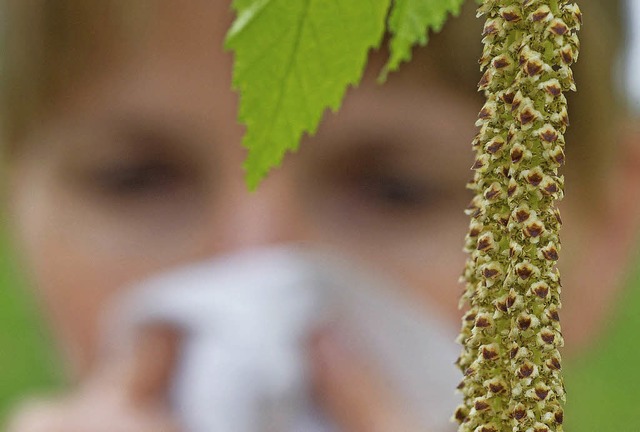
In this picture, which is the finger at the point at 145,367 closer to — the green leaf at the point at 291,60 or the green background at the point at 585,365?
the green leaf at the point at 291,60

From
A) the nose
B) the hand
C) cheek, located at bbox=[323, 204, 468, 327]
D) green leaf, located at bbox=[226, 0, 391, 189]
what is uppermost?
the nose

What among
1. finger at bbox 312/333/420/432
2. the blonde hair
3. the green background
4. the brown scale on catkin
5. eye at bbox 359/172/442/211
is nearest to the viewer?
the brown scale on catkin

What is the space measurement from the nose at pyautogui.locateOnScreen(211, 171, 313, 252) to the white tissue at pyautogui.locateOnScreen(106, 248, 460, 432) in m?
0.03

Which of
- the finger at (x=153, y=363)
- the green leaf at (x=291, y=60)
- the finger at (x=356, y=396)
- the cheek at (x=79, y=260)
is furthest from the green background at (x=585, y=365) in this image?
the green leaf at (x=291, y=60)

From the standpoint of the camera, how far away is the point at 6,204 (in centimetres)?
205

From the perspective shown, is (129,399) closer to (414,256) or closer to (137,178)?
(137,178)

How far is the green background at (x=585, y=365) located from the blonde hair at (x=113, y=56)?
2.10 m

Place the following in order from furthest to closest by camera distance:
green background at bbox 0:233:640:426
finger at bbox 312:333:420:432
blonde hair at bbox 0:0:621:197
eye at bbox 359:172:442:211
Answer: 1. green background at bbox 0:233:640:426
2. eye at bbox 359:172:442:211
3. finger at bbox 312:333:420:432
4. blonde hair at bbox 0:0:621:197

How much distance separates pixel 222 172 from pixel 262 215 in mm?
100

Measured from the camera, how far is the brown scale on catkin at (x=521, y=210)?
190 millimetres

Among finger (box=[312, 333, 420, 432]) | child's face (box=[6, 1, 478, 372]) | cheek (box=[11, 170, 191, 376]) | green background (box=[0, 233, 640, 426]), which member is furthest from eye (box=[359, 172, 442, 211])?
green background (box=[0, 233, 640, 426])

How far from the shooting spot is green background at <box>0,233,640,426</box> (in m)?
3.75

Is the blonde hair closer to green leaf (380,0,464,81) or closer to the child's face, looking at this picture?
the child's face

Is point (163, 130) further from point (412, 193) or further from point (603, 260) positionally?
point (603, 260)
